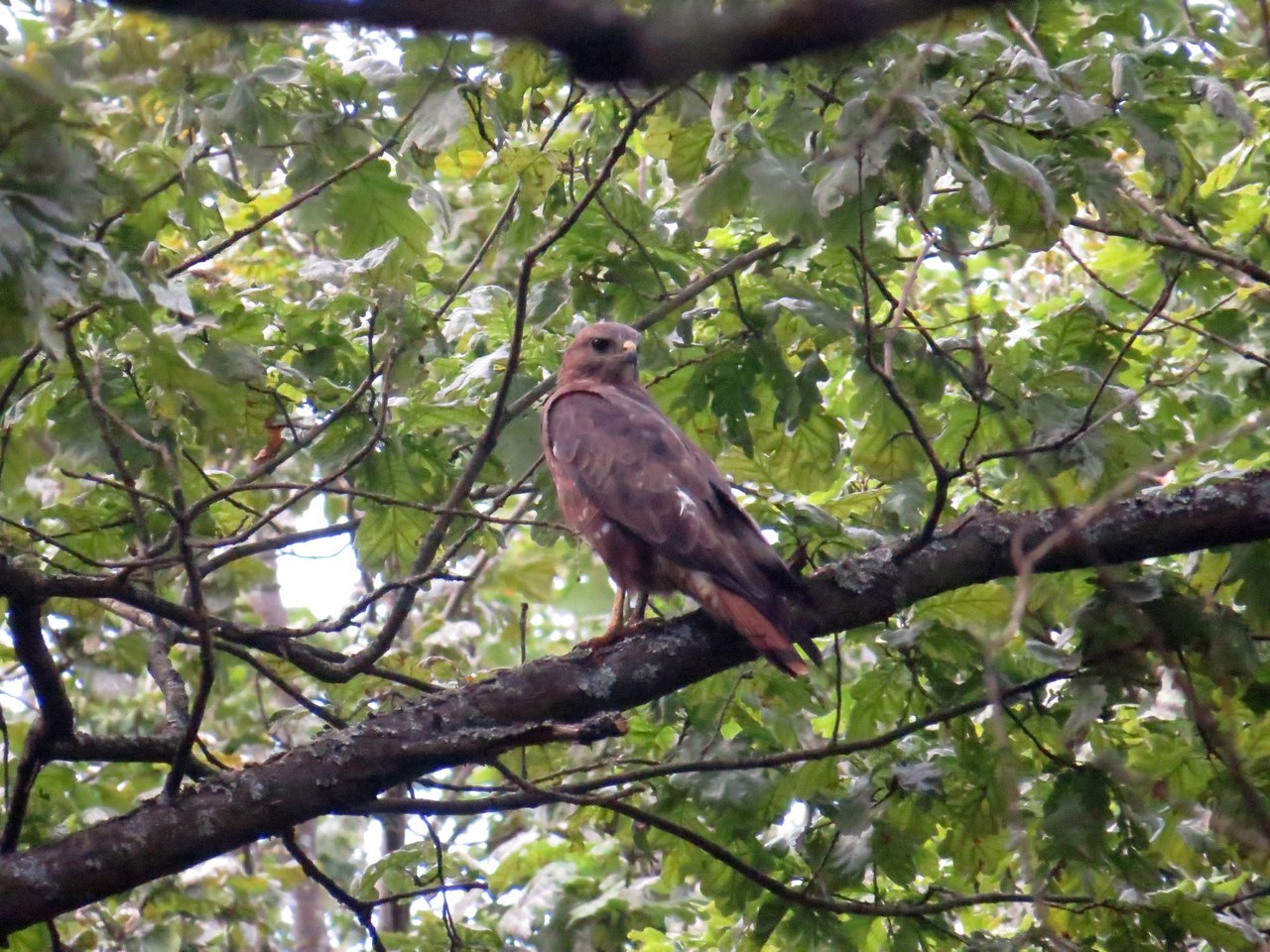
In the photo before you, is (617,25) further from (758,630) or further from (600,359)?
(600,359)

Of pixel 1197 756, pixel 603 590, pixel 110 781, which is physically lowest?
pixel 1197 756

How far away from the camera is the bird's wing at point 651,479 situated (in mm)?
4035

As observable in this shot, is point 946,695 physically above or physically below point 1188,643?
above

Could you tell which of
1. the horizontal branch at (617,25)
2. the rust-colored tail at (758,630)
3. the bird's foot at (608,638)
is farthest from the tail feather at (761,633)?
the horizontal branch at (617,25)

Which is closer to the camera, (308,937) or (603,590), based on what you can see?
(308,937)

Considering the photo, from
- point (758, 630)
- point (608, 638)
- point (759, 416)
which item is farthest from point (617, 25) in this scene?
point (759, 416)

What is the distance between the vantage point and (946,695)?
384 cm

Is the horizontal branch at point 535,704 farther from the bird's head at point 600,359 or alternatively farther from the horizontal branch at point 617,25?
the horizontal branch at point 617,25

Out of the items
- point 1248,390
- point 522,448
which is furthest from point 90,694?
point 1248,390

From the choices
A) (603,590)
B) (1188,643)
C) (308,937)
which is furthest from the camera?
(603,590)

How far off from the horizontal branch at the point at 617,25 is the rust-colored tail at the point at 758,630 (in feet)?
8.47

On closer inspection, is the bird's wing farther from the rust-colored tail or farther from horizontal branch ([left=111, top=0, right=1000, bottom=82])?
horizontal branch ([left=111, top=0, right=1000, bottom=82])

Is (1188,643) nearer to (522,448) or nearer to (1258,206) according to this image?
(522,448)

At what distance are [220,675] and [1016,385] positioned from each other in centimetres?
383
